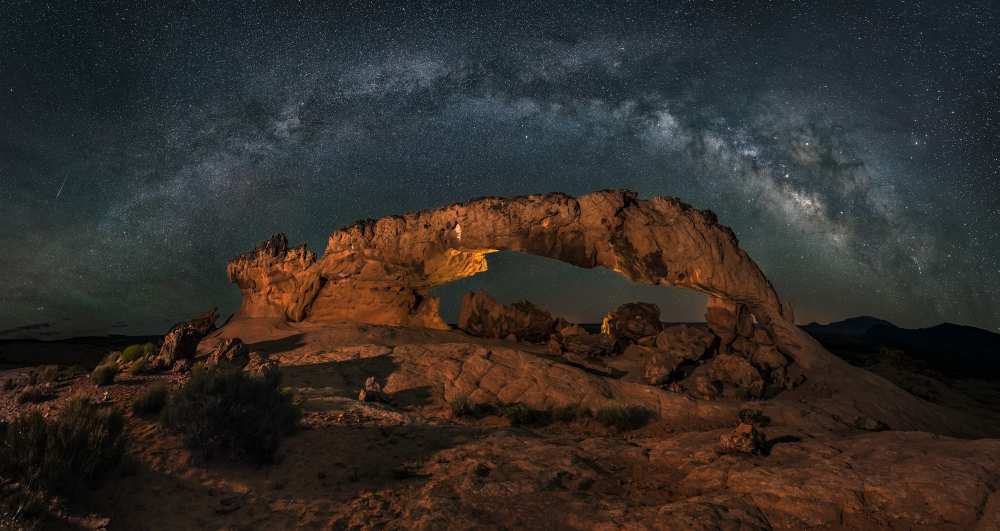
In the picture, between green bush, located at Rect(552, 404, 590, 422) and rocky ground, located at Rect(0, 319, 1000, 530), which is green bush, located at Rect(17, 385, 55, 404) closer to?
rocky ground, located at Rect(0, 319, 1000, 530)

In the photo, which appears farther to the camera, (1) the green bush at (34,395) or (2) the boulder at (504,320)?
→ (2) the boulder at (504,320)

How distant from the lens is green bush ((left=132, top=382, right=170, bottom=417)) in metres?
9.43

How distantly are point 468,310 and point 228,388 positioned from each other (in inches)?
771

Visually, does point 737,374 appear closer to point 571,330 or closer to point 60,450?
point 571,330

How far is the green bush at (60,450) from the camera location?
587cm

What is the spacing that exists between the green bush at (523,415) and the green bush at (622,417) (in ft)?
5.09

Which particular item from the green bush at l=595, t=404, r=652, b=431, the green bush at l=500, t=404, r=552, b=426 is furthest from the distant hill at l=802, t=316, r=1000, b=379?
the green bush at l=500, t=404, r=552, b=426

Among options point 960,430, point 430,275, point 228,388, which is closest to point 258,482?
point 228,388

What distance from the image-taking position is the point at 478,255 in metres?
28.4

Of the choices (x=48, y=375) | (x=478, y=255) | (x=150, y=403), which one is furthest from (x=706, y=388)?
(x=48, y=375)

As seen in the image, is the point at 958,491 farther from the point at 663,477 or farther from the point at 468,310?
the point at 468,310

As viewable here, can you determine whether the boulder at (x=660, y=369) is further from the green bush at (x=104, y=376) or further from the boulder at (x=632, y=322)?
the green bush at (x=104, y=376)

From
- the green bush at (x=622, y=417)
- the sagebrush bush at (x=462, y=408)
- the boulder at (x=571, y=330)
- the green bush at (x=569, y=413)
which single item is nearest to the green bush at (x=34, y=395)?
the sagebrush bush at (x=462, y=408)

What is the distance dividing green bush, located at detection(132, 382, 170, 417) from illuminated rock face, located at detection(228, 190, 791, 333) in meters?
16.0
